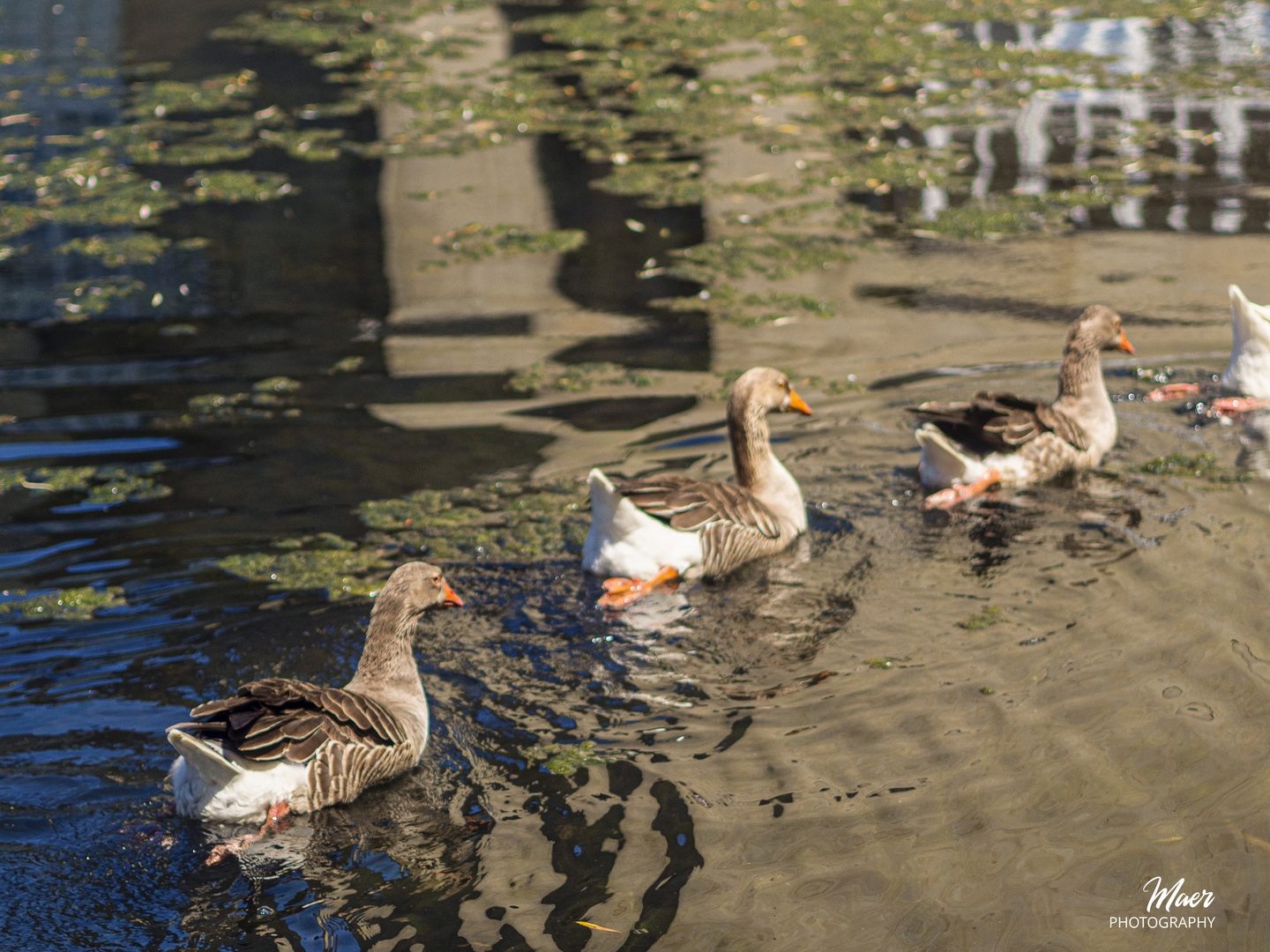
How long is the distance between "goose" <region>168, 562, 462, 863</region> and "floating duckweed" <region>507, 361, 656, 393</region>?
5.19 m

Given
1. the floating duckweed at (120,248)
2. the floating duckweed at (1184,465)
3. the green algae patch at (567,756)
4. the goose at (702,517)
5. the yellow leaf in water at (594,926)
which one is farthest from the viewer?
the floating duckweed at (120,248)

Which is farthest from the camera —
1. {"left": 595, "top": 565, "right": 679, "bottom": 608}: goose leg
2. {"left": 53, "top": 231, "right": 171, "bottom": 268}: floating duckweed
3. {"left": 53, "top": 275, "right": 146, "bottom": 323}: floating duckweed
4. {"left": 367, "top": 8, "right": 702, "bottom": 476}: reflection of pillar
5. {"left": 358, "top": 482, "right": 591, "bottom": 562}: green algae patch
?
{"left": 53, "top": 231, "right": 171, "bottom": 268}: floating duckweed

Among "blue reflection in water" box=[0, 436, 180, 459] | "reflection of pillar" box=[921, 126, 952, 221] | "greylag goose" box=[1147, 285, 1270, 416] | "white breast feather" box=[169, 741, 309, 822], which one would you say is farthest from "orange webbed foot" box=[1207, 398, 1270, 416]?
"blue reflection in water" box=[0, 436, 180, 459]

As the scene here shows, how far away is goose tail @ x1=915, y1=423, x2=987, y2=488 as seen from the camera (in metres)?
8.73

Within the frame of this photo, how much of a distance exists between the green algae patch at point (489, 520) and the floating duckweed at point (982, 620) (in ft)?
8.80

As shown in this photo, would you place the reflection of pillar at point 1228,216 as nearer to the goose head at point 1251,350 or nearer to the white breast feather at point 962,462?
the goose head at point 1251,350

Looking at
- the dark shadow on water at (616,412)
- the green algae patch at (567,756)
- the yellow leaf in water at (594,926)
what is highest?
the yellow leaf in water at (594,926)

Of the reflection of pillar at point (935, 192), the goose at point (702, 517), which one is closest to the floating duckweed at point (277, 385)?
the goose at point (702, 517)

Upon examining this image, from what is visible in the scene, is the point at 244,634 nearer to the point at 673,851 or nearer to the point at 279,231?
the point at 673,851

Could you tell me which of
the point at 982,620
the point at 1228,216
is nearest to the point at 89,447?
the point at 982,620

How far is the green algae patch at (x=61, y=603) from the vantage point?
7.35 metres

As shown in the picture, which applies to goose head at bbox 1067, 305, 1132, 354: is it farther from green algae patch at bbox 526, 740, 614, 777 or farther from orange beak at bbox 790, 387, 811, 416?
green algae patch at bbox 526, 740, 614, 777

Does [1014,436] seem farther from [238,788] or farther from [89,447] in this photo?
[89,447]

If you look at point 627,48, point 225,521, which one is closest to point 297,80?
point 627,48
